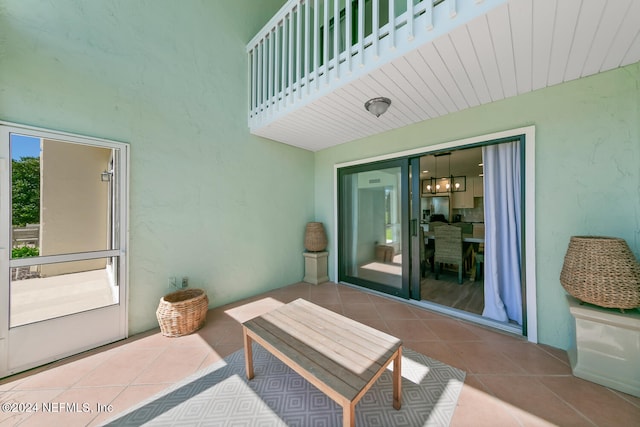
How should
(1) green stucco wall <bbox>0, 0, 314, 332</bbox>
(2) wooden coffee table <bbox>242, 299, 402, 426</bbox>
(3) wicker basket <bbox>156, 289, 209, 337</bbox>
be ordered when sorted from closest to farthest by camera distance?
(2) wooden coffee table <bbox>242, 299, 402, 426</bbox>, (1) green stucco wall <bbox>0, 0, 314, 332</bbox>, (3) wicker basket <bbox>156, 289, 209, 337</bbox>

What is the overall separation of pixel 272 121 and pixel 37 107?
2.03m

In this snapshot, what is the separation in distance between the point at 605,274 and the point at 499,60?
1.72 m

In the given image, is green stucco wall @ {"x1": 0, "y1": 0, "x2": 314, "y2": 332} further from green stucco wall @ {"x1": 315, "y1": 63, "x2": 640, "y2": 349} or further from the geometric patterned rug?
green stucco wall @ {"x1": 315, "y1": 63, "x2": 640, "y2": 349}

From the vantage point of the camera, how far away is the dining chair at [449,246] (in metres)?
3.69

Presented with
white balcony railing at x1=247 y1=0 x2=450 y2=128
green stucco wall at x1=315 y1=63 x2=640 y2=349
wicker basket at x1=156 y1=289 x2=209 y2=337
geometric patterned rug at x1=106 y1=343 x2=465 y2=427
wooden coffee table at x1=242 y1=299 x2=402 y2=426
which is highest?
white balcony railing at x1=247 y1=0 x2=450 y2=128

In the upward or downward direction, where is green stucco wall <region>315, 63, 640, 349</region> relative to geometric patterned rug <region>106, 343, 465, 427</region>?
upward

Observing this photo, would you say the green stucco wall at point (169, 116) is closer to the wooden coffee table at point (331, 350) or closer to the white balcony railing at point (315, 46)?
the white balcony railing at point (315, 46)

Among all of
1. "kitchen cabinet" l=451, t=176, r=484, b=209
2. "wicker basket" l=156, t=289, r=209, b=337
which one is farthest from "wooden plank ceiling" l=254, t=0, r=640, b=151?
"kitchen cabinet" l=451, t=176, r=484, b=209

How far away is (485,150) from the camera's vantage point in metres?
2.69

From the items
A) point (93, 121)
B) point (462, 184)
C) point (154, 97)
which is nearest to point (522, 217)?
point (154, 97)

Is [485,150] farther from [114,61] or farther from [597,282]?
[114,61]

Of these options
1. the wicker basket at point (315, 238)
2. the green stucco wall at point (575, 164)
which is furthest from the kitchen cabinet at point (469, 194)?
the wicker basket at point (315, 238)

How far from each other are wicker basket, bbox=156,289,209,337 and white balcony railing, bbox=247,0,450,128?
7.60 feet

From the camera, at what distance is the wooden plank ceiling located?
133 centimetres
